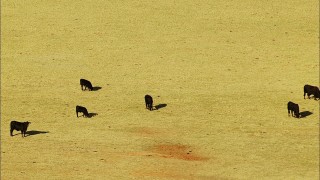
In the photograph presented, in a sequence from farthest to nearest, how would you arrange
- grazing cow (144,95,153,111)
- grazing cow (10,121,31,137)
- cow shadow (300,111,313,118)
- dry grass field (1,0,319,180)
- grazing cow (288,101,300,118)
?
grazing cow (144,95,153,111) < cow shadow (300,111,313,118) < grazing cow (288,101,300,118) < grazing cow (10,121,31,137) < dry grass field (1,0,319,180)

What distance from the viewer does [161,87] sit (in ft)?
158

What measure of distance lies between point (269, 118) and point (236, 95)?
4328 mm

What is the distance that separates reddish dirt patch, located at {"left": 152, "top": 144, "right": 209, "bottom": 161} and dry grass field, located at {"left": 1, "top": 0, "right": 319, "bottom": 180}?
0.19ft

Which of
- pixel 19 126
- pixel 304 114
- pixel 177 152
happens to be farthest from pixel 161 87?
pixel 19 126

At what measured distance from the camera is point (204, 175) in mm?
33344

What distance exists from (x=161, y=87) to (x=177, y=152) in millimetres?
11783

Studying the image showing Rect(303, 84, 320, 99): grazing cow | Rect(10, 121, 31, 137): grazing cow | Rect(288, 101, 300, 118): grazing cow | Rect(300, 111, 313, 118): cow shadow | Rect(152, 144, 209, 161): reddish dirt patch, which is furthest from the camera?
Rect(303, 84, 320, 99): grazing cow

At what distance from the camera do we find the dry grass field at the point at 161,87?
115 ft

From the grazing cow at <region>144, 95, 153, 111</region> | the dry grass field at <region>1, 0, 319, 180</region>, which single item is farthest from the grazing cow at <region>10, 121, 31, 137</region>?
the grazing cow at <region>144, 95, 153, 111</region>

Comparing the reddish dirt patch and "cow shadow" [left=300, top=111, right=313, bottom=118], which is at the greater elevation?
"cow shadow" [left=300, top=111, right=313, bottom=118]

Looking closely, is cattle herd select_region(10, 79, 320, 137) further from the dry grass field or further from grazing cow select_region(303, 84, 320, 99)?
the dry grass field

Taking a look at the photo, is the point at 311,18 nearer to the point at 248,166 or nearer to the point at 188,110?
the point at 188,110

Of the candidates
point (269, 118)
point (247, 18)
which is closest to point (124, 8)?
point (247, 18)

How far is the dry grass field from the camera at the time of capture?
35156mm
